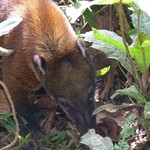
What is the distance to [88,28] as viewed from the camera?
4.34 meters

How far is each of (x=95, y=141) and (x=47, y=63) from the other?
0.70 metres

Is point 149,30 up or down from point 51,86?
up

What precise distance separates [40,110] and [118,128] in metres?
0.73

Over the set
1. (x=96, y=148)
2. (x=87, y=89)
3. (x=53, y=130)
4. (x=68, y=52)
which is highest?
(x=68, y=52)

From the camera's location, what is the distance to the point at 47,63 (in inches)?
135

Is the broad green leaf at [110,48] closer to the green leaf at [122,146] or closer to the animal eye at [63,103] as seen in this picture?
the animal eye at [63,103]

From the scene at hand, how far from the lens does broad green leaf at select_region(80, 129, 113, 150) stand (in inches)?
121

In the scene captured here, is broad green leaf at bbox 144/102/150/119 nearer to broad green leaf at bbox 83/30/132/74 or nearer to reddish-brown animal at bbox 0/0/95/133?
broad green leaf at bbox 83/30/132/74

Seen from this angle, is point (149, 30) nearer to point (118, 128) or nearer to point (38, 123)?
point (118, 128)

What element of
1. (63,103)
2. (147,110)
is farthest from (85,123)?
(147,110)

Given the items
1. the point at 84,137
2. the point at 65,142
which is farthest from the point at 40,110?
the point at 84,137

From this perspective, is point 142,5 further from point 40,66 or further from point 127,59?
point 40,66

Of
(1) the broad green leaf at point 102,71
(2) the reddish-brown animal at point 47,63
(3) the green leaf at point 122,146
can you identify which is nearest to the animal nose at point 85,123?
(2) the reddish-brown animal at point 47,63

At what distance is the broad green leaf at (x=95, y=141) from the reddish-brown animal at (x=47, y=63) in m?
0.19
